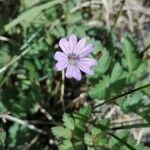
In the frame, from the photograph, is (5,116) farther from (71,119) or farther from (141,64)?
(141,64)

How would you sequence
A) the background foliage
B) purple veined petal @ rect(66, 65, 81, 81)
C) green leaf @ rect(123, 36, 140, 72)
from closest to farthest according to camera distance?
purple veined petal @ rect(66, 65, 81, 81)
the background foliage
green leaf @ rect(123, 36, 140, 72)

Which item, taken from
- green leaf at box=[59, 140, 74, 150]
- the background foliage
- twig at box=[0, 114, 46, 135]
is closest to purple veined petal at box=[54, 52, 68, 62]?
the background foliage

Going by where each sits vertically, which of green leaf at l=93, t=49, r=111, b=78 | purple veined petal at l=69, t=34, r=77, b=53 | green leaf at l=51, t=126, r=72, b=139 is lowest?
green leaf at l=51, t=126, r=72, b=139

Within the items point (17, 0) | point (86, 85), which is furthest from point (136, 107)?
point (17, 0)

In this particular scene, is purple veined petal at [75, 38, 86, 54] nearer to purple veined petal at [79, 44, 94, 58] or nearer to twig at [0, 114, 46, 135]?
purple veined petal at [79, 44, 94, 58]

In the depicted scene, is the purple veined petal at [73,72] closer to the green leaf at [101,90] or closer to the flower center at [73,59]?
the flower center at [73,59]

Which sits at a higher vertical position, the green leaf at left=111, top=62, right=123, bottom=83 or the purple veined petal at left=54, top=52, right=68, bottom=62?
the purple veined petal at left=54, top=52, right=68, bottom=62

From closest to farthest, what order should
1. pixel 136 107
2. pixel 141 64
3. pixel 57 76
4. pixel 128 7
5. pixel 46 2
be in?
pixel 136 107 → pixel 141 64 → pixel 46 2 → pixel 57 76 → pixel 128 7

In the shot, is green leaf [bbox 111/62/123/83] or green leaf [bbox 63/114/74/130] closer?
green leaf [bbox 63/114/74/130]
